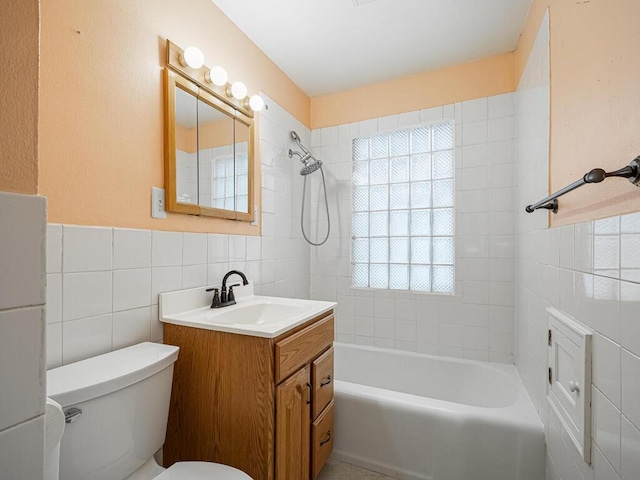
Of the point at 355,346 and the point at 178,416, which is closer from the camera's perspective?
the point at 178,416

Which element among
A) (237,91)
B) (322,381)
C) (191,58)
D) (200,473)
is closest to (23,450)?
(200,473)

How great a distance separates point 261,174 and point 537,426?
201 cm

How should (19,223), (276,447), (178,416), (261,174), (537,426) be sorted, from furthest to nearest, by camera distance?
(261,174) → (537,426) → (178,416) → (276,447) → (19,223)

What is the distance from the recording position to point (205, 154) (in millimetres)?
1545

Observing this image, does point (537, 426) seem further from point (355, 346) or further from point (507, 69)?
point (507, 69)

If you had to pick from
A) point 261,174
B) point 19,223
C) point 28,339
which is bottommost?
point 28,339

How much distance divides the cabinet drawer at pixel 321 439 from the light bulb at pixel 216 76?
5.75 feet

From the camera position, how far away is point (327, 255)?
2.62 meters

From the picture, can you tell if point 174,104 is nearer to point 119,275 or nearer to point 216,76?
point 216,76

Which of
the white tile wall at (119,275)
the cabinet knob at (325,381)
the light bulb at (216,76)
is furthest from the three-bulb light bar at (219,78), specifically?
the cabinet knob at (325,381)

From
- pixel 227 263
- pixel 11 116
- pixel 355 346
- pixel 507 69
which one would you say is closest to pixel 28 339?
pixel 11 116

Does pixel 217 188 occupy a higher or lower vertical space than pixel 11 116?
higher

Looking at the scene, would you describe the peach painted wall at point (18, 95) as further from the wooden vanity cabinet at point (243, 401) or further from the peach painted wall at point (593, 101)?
the peach painted wall at point (593, 101)

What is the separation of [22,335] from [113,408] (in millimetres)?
618
